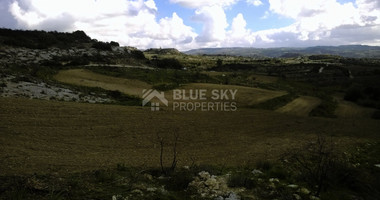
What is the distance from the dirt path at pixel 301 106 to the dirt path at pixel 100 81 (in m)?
12.2

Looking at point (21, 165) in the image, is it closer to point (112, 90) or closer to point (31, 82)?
point (31, 82)

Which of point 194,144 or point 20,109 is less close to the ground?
point 20,109

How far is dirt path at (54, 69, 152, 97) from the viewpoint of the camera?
27.9 metres

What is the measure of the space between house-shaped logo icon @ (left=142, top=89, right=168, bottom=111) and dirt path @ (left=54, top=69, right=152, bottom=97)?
695 mm

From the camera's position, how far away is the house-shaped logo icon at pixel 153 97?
21681 mm

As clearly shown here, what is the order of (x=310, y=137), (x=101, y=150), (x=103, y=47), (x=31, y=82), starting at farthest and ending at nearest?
(x=103, y=47), (x=31, y=82), (x=310, y=137), (x=101, y=150)

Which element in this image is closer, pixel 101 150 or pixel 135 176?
pixel 135 176

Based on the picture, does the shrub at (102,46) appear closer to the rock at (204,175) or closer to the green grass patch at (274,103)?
the green grass patch at (274,103)

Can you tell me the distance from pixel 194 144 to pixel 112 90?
14919 millimetres

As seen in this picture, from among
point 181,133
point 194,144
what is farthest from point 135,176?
point 181,133

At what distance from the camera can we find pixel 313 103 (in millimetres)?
28656

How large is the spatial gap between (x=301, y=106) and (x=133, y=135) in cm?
1763

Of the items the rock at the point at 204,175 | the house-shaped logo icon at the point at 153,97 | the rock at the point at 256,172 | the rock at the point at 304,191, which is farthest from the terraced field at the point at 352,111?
the rock at the point at 204,175

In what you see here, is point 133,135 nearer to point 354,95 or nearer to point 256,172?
point 256,172
